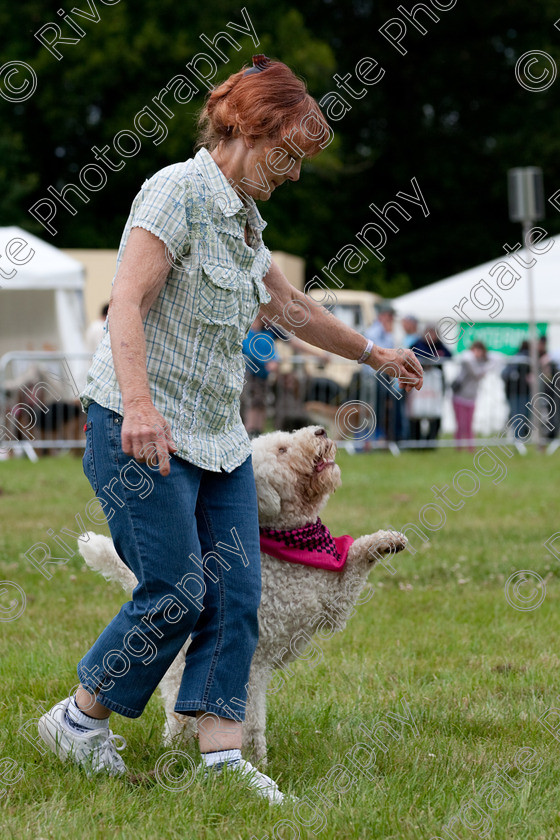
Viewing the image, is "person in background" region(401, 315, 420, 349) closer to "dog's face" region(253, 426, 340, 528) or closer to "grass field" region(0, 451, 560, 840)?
"grass field" region(0, 451, 560, 840)

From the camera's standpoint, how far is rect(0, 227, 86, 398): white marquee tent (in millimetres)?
15266

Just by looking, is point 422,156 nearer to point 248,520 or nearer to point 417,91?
point 417,91

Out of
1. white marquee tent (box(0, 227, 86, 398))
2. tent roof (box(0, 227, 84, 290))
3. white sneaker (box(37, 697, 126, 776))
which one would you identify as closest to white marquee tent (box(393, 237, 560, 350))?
white marquee tent (box(0, 227, 86, 398))

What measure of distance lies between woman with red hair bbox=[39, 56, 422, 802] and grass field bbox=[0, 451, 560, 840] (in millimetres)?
183

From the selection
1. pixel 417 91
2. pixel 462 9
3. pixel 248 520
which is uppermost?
pixel 462 9

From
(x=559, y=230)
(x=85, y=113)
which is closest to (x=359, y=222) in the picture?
(x=559, y=230)

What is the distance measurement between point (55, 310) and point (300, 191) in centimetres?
1482

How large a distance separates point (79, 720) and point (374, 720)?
1.14 metres

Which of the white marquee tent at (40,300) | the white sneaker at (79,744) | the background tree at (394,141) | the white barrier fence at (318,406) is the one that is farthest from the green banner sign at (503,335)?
the white sneaker at (79,744)

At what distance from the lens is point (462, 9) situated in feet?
105

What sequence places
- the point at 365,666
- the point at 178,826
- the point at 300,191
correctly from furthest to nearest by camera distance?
1. the point at 300,191
2. the point at 365,666
3. the point at 178,826

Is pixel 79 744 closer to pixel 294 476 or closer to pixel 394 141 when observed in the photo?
pixel 294 476

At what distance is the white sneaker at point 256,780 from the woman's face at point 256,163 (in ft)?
5.24

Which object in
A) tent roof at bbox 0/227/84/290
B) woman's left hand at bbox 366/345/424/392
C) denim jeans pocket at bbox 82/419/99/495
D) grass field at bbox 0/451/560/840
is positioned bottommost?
grass field at bbox 0/451/560/840
